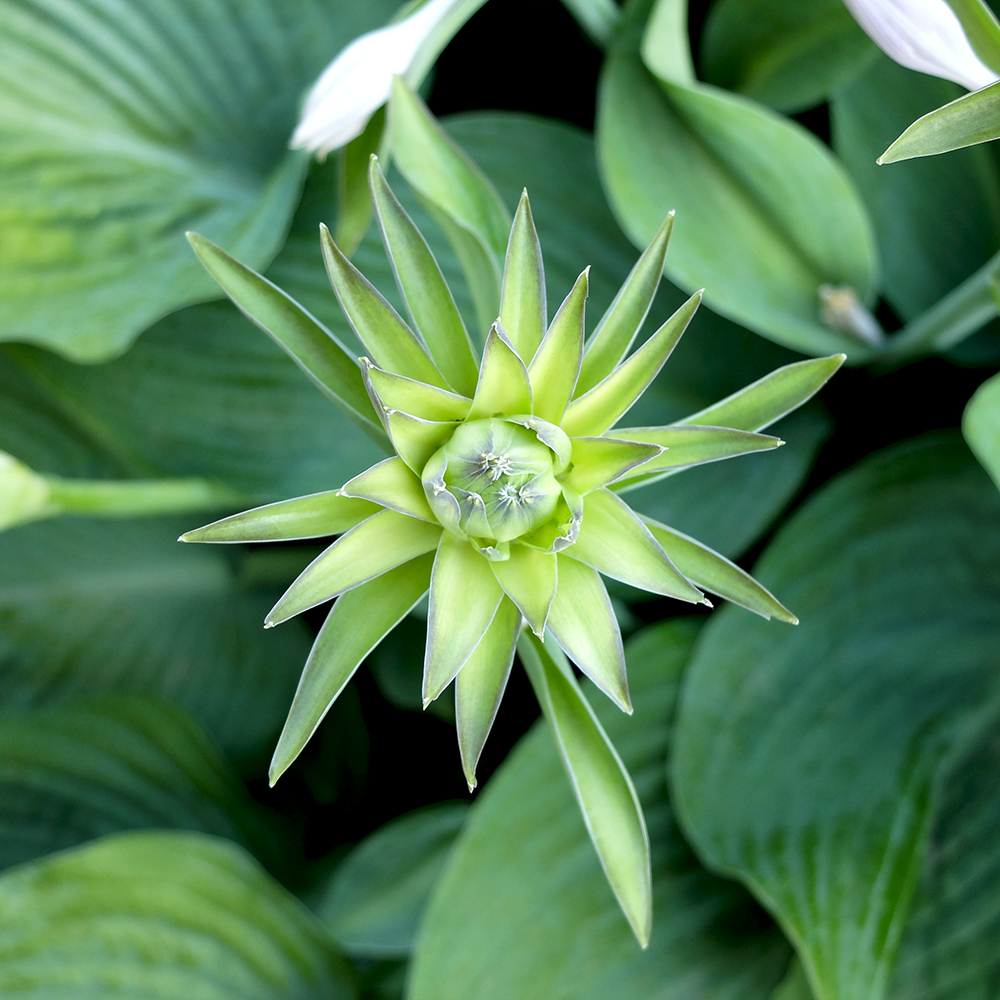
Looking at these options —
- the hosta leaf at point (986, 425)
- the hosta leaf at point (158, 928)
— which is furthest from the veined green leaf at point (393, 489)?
the hosta leaf at point (158, 928)

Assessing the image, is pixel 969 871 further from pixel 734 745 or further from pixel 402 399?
pixel 402 399

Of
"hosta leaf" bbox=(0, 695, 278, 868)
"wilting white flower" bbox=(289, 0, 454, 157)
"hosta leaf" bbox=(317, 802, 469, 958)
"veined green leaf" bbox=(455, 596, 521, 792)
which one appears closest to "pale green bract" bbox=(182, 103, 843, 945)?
"veined green leaf" bbox=(455, 596, 521, 792)

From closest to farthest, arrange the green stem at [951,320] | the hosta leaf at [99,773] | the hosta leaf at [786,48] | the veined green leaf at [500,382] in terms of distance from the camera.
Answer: the veined green leaf at [500,382], the green stem at [951,320], the hosta leaf at [786,48], the hosta leaf at [99,773]

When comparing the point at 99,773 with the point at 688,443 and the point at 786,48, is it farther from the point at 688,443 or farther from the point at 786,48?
the point at 786,48

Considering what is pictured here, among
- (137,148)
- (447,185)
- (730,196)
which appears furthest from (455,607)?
(137,148)

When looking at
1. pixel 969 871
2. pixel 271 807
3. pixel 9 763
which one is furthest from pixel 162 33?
pixel 969 871

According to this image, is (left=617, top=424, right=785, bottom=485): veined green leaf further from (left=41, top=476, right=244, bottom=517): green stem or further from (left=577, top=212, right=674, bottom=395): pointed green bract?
(left=41, top=476, right=244, bottom=517): green stem

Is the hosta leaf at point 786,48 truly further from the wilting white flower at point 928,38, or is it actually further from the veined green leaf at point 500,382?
the veined green leaf at point 500,382
